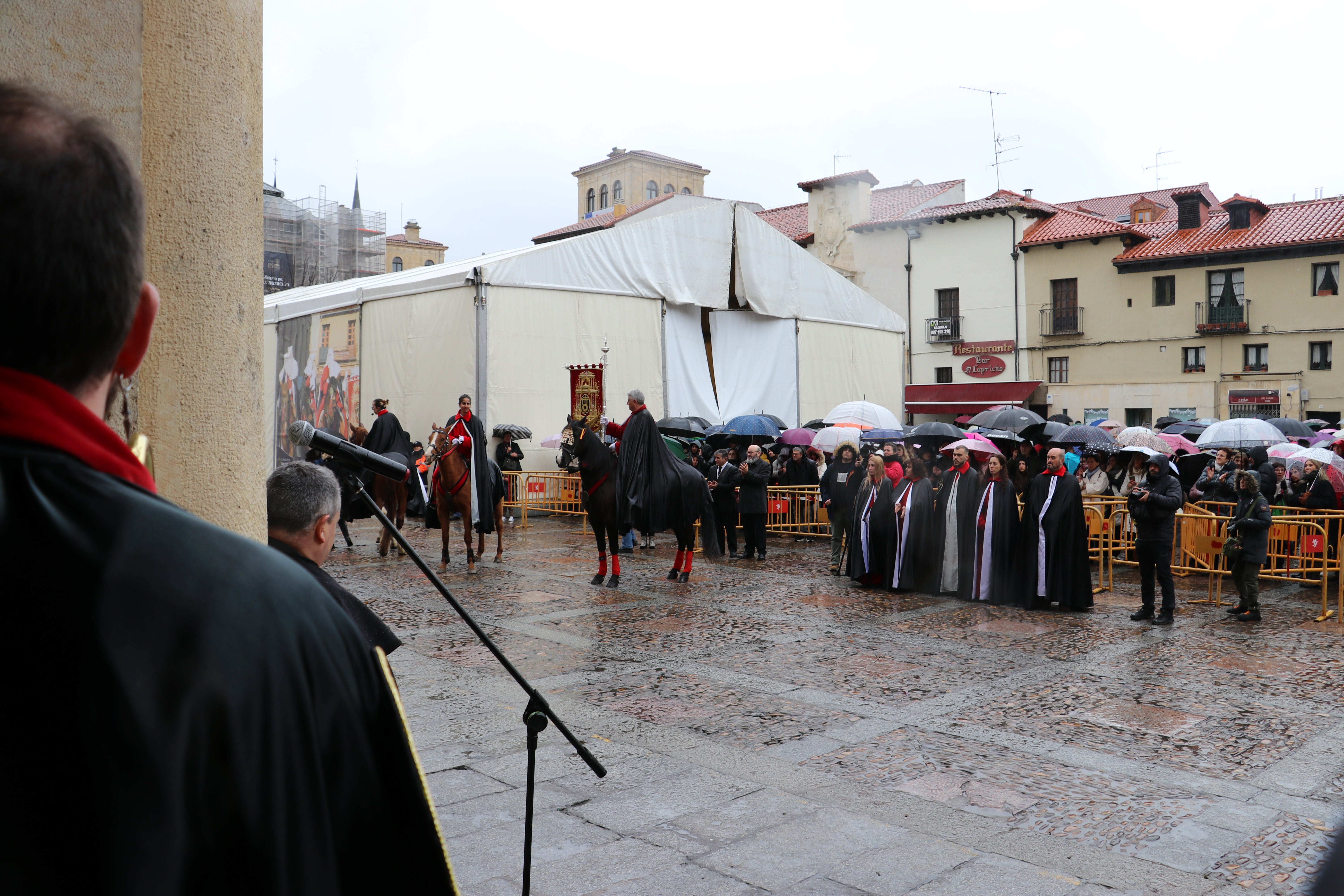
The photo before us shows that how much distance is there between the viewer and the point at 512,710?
6.45 metres

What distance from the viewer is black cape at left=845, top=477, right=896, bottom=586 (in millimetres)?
12062

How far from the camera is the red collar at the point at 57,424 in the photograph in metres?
0.90

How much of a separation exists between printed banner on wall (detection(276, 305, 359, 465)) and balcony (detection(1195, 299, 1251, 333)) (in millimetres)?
27910

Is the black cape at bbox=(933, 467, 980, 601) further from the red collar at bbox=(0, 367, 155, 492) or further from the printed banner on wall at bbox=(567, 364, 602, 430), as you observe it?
the red collar at bbox=(0, 367, 155, 492)

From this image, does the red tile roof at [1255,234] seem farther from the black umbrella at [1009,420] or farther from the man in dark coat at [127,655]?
the man in dark coat at [127,655]

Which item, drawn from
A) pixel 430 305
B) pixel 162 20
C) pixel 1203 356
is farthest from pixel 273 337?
pixel 1203 356

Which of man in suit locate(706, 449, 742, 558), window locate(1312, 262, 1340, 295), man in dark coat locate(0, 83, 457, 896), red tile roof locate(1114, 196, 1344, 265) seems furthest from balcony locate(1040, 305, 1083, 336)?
man in dark coat locate(0, 83, 457, 896)

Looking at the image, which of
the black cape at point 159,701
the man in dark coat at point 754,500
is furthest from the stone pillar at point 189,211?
the man in dark coat at point 754,500

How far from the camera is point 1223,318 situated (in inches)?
1361

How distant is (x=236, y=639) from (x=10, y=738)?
187 mm

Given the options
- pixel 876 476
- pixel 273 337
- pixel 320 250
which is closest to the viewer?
pixel 876 476

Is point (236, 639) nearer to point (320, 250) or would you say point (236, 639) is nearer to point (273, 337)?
point (273, 337)

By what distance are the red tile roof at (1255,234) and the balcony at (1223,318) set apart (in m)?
1.87

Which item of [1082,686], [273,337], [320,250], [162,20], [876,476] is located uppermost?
[320,250]
